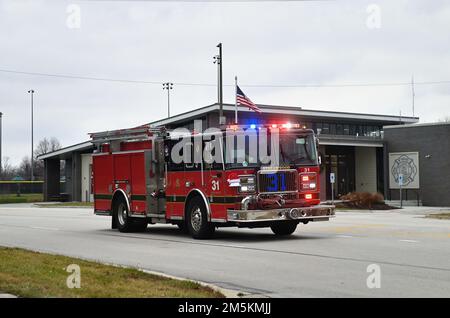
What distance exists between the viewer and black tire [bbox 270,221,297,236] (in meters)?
17.1


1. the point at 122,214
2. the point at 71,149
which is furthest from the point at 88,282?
the point at 71,149

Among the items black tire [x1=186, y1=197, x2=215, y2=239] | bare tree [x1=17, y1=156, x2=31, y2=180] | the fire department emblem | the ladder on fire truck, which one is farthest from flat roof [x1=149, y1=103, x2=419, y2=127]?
bare tree [x1=17, y1=156, x2=31, y2=180]

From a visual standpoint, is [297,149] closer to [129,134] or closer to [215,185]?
[215,185]

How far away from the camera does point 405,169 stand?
141ft

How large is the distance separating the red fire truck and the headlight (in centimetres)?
2

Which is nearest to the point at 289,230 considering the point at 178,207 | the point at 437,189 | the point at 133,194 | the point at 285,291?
the point at 178,207

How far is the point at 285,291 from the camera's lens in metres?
8.80

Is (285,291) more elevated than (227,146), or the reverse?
(227,146)

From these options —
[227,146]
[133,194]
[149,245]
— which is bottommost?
[149,245]

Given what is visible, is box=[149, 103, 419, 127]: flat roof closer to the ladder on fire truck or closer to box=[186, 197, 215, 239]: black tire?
the ladder on fire truck

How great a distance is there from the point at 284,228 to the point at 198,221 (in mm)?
2466

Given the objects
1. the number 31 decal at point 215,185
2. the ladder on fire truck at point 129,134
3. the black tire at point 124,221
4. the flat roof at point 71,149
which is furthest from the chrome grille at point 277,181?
the flat roof at point 71,149
